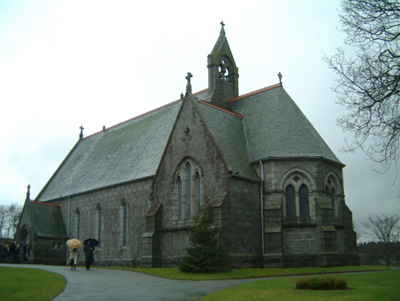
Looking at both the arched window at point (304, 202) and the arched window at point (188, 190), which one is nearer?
the arched window at point (304, 202)

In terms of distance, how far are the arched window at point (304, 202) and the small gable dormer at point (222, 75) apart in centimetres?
1136

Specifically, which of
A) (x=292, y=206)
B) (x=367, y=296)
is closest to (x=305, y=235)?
(x=292, y=206)

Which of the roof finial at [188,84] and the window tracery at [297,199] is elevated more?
the roof finial at [188,84]

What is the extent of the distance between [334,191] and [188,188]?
32.0 ft

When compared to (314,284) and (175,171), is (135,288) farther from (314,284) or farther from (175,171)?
(175,171)

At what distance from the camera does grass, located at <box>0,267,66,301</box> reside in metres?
15.0

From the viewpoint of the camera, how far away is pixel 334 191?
99.6 ft

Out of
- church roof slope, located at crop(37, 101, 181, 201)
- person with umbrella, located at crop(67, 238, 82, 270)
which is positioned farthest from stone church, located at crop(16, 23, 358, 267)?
person with umbrella, located at crop(67, 238, 82, 270)

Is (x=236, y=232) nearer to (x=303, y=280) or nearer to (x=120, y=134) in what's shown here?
(x=303, y=280)

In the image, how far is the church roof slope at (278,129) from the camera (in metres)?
29.4

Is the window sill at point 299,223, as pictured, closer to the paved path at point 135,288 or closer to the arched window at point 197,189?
the arched window at point 197,189

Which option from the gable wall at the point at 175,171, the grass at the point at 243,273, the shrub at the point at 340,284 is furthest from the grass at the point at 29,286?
the gable wall at the point at 175,171

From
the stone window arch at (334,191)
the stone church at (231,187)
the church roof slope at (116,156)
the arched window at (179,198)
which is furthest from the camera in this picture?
the church roof slope at (116,156)

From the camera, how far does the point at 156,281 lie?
65.1ft
